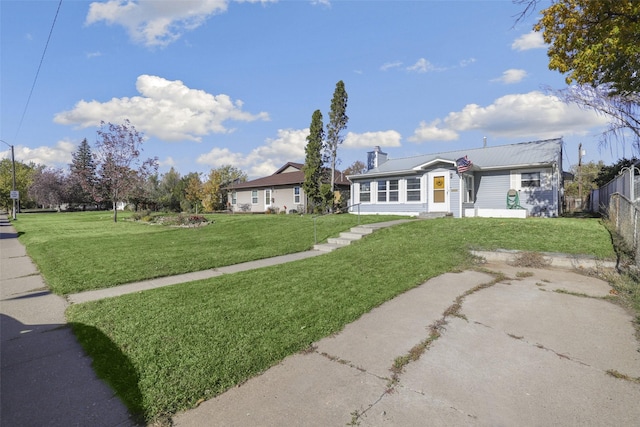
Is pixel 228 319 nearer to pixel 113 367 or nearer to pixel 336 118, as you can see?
pixel 113 367

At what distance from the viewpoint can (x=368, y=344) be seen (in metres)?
3.62

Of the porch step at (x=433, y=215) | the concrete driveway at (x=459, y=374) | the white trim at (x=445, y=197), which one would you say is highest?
the white trim at (x=445, y=197)

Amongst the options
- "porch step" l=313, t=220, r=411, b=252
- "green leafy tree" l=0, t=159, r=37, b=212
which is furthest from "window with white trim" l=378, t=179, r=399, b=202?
"green leafy tree" l=0, t=159, r=37, b=212

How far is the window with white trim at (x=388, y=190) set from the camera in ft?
64.9

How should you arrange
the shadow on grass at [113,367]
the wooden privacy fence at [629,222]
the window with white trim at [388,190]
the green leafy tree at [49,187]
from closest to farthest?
the shadow on grass at [113,367] → the wooden privacy fence at [629,222] → the window with white trim at [388,190] → the green leafy tree at [49,187]

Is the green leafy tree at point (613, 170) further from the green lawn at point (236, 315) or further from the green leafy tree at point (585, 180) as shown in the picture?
the green lawn at point (236, 315)

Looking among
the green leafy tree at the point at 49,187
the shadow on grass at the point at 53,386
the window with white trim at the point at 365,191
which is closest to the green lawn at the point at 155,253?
the shadow on grass at the point at 53,386

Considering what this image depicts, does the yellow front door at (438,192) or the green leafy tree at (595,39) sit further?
the yellow front door at (438,192)

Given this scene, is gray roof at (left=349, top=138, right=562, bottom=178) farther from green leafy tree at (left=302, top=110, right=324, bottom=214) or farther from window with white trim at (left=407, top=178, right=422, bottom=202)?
green leafy tree at (left=302, top=110, right=324, bottom=214)

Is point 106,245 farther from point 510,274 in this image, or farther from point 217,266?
point 510,274

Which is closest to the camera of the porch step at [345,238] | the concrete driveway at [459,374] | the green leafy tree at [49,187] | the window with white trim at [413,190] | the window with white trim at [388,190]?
the concrete driveway at [459,374]

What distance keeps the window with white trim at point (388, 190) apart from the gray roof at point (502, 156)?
0.67 metres

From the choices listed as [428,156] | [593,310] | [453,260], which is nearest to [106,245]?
[453,260]

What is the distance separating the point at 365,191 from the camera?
2139cm
